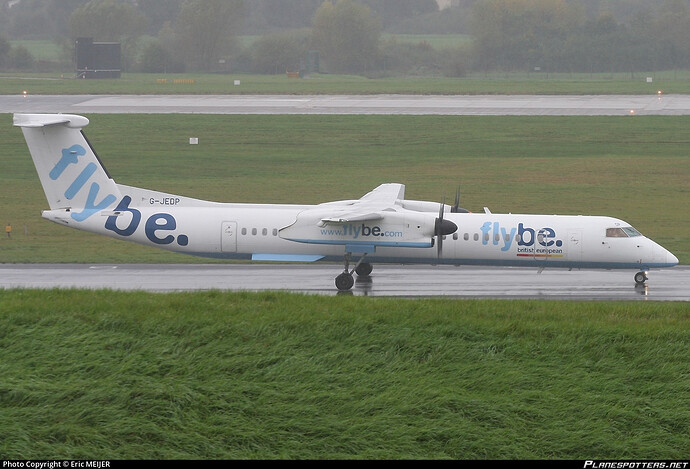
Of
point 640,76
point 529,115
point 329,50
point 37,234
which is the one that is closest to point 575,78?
point 640,76

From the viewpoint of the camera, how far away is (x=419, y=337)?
17031 millimetres

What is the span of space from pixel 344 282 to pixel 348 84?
77555mm

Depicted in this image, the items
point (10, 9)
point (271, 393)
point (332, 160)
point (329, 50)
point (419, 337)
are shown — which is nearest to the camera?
point (271, 393)

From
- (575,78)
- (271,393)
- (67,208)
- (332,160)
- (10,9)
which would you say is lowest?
(271,393)

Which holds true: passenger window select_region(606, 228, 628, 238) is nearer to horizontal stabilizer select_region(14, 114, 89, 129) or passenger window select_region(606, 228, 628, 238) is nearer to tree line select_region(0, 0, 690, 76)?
horizontal stabilizer select_region(14, 114, 89, 129)

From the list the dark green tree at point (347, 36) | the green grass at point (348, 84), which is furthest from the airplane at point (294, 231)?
the dark green tree at point (347, 36)

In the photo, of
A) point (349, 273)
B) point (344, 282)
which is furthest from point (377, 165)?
point (344, 282)

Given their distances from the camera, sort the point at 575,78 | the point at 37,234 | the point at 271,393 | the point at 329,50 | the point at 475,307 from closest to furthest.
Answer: the point at 271,393 → the point at 475,307 → the point at 37,234 → the point at 575,78 → the point at 329,50

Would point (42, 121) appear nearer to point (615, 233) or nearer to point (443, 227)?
point (443, 227)

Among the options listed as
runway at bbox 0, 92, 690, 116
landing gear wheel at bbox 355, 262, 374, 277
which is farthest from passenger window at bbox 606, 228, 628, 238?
runway at bbox 0, 92, 690, 116

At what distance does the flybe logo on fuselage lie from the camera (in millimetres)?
30469

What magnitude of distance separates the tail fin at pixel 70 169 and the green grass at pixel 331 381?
12460 mm

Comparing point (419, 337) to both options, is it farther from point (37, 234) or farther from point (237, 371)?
point (37, 234)

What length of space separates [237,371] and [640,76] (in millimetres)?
108757
